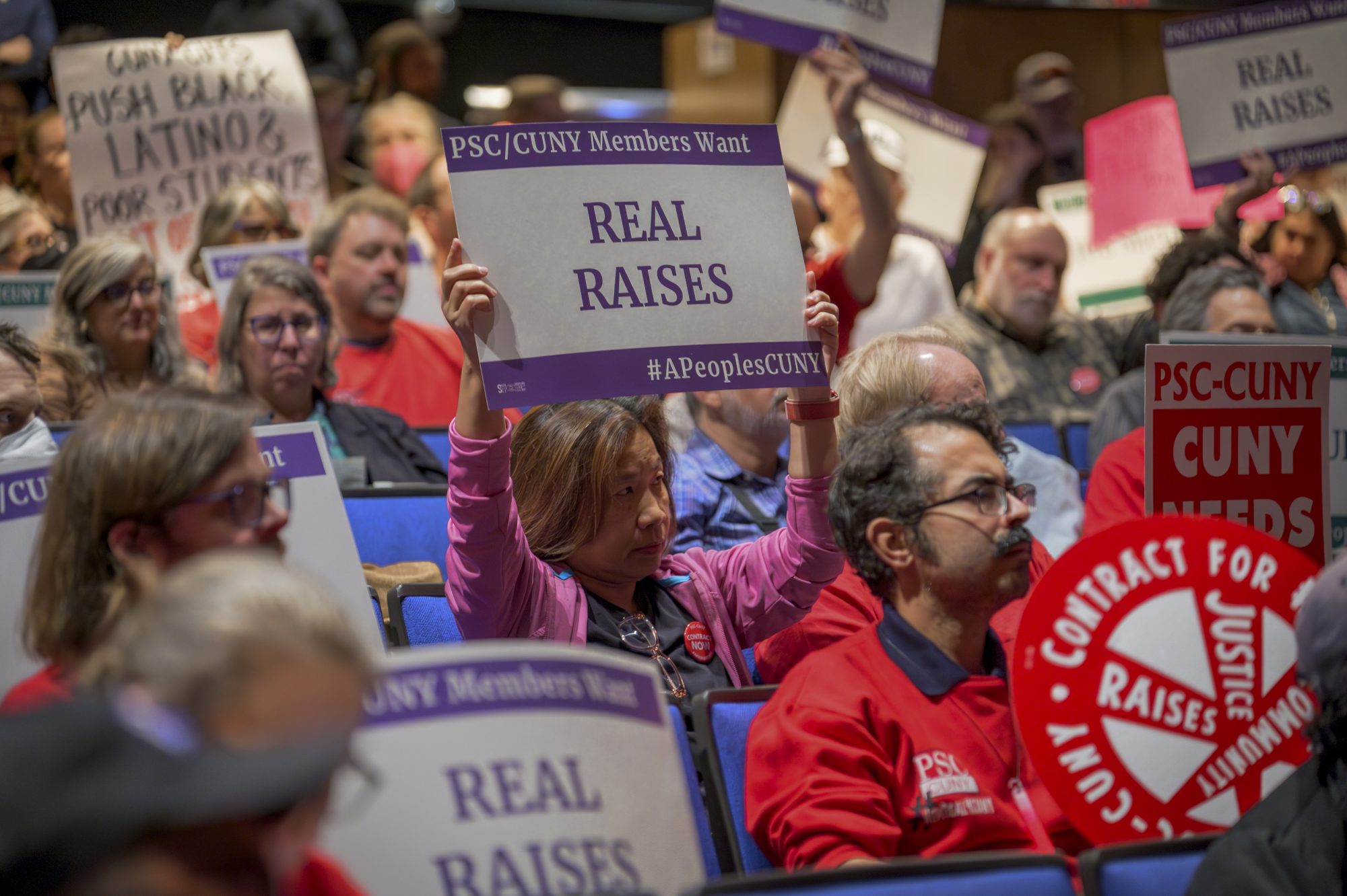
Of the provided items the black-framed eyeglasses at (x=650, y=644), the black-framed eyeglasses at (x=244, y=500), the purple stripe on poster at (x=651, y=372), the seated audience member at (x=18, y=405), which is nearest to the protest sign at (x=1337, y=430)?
the purple stripe on poster at (x=651, y=372)

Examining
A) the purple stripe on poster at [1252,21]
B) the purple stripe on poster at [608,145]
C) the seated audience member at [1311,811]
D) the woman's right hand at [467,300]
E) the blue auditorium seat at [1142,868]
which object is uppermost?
the purple stripe on poster at [1252,21]

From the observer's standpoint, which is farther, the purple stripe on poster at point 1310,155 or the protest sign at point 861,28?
the purple stripe on poster at point 1310,155

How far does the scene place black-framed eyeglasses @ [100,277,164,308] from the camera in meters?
4.44

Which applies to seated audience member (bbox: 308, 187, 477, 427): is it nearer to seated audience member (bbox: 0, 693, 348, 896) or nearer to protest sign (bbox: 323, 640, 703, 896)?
protest sign (bbox: 323, 640, 703, 896)

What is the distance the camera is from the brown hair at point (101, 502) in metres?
1.87

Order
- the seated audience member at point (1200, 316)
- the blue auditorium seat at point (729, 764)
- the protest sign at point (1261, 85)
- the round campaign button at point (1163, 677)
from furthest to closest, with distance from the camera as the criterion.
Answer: the protest sign at point (1261, 85)
the seated audience member at point (1200, 316)
the blue auditorium seat at point (729, 764)
the round campaign button at point (1163, 677)

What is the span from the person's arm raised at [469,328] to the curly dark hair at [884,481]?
1.99 feet

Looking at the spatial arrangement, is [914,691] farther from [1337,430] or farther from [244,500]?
[1337,430]

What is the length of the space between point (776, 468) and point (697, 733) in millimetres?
1650

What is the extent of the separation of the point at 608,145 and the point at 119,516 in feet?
4.19

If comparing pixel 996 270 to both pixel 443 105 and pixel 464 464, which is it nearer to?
pixel 464 464

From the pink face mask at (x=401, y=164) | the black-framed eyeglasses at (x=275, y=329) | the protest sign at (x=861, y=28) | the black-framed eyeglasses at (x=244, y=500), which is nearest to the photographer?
the black-framed eyeglasses at (x=244, y=500)

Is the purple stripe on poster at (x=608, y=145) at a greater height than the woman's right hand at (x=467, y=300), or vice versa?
the purple stripe on poster at (x=608, y=145)

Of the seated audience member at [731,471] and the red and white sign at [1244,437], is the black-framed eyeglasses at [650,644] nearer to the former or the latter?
the seated audience member at [731,471]
